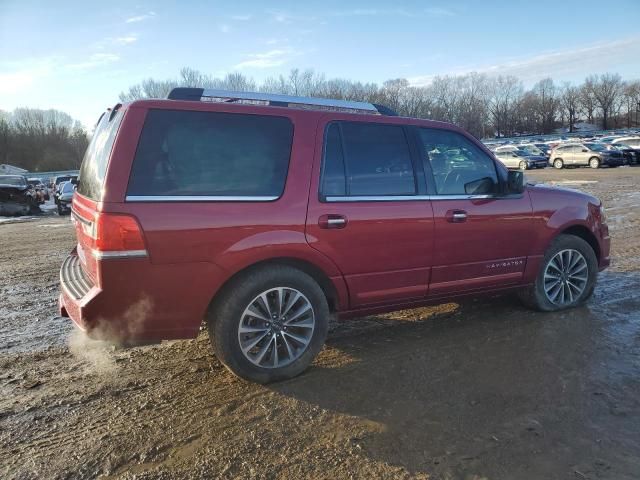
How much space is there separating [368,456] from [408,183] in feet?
7.22

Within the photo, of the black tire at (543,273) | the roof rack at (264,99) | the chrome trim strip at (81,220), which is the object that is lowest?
the black tire at (543,273)

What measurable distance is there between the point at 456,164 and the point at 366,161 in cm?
97

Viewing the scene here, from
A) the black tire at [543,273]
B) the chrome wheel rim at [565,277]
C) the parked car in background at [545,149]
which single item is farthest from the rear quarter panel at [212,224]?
the parked car in background at [545,149]

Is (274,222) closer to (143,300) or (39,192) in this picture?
(143,300)

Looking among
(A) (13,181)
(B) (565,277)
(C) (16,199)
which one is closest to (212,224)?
(B) (565,277)

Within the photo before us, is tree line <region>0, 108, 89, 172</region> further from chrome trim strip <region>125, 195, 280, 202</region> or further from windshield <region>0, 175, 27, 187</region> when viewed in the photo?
chrome trim strip <region>125, 195, 280, 202</region>

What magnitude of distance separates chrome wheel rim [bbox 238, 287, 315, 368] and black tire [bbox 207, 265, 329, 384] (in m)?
0.03

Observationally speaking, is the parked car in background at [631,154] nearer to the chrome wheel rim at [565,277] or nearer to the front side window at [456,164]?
the chrome wheel rim at [565,277]

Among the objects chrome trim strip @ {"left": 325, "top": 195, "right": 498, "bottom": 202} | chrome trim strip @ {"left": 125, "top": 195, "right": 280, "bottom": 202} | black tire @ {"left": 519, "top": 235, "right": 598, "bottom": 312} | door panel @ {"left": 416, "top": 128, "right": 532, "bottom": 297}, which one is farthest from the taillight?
black tire @ {"left": 519, "top": 235, "right": 598, "bottom": 312}

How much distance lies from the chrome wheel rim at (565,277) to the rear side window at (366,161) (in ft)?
6.22

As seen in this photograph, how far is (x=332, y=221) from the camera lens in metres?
3.76

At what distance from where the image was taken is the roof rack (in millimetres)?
3723

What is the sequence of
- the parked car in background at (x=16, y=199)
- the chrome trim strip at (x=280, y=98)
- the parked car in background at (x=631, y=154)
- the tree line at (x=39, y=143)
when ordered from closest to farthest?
the chrome trim strip at (x=280, y=98) < the parked car in background at (x=16, y=199) < the parked car in background at (x=631, y=154) < the tree line at (x=39, y=143)

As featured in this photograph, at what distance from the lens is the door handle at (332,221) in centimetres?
373
